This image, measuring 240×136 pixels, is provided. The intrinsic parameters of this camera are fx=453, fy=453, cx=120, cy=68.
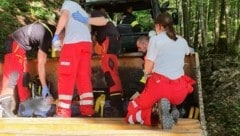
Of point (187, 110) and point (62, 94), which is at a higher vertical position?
point (62, 94)

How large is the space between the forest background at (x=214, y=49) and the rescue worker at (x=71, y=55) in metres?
2.80

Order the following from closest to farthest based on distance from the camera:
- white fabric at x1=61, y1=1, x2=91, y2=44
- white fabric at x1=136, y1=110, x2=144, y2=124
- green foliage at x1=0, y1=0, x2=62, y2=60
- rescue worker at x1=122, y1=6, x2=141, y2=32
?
white fabric at x1=136, y1=110, x2=144, y2=124, white fabric at x1=61, y1=1, x2=91, y2=44, rescue worker at x1=122, y1=6, x2=141, y2=32, green foliage at x1=0, y1=0, x2=62, y2=60

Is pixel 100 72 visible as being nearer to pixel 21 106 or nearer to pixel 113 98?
pixel 113 98

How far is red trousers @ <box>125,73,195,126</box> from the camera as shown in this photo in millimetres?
5062

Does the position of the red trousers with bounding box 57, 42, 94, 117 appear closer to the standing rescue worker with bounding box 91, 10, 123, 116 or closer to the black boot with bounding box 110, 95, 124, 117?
the standing rescue worker with bounding box 91, 10, 123, 116

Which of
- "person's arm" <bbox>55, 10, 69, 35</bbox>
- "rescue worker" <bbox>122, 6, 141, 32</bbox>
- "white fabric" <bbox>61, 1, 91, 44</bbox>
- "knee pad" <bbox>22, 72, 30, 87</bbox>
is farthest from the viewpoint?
"rescue worker" <bbox>122, 6, 141, 32</bbox>

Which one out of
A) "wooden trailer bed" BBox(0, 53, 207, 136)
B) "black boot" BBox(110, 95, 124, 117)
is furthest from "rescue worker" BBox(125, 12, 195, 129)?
"black boot" BBox(110, 95, 124, 117)

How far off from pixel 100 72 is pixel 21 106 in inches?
68.9

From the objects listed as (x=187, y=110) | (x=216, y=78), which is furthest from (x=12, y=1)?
(x=187, y=110)

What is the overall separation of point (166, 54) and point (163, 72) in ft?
0.68

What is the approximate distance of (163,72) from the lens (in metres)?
5.12

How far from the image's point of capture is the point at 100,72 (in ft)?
24.6

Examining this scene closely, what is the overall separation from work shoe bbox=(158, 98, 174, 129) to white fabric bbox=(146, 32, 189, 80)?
1.08ft

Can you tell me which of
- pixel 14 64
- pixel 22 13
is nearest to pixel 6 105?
pixel 14 64
